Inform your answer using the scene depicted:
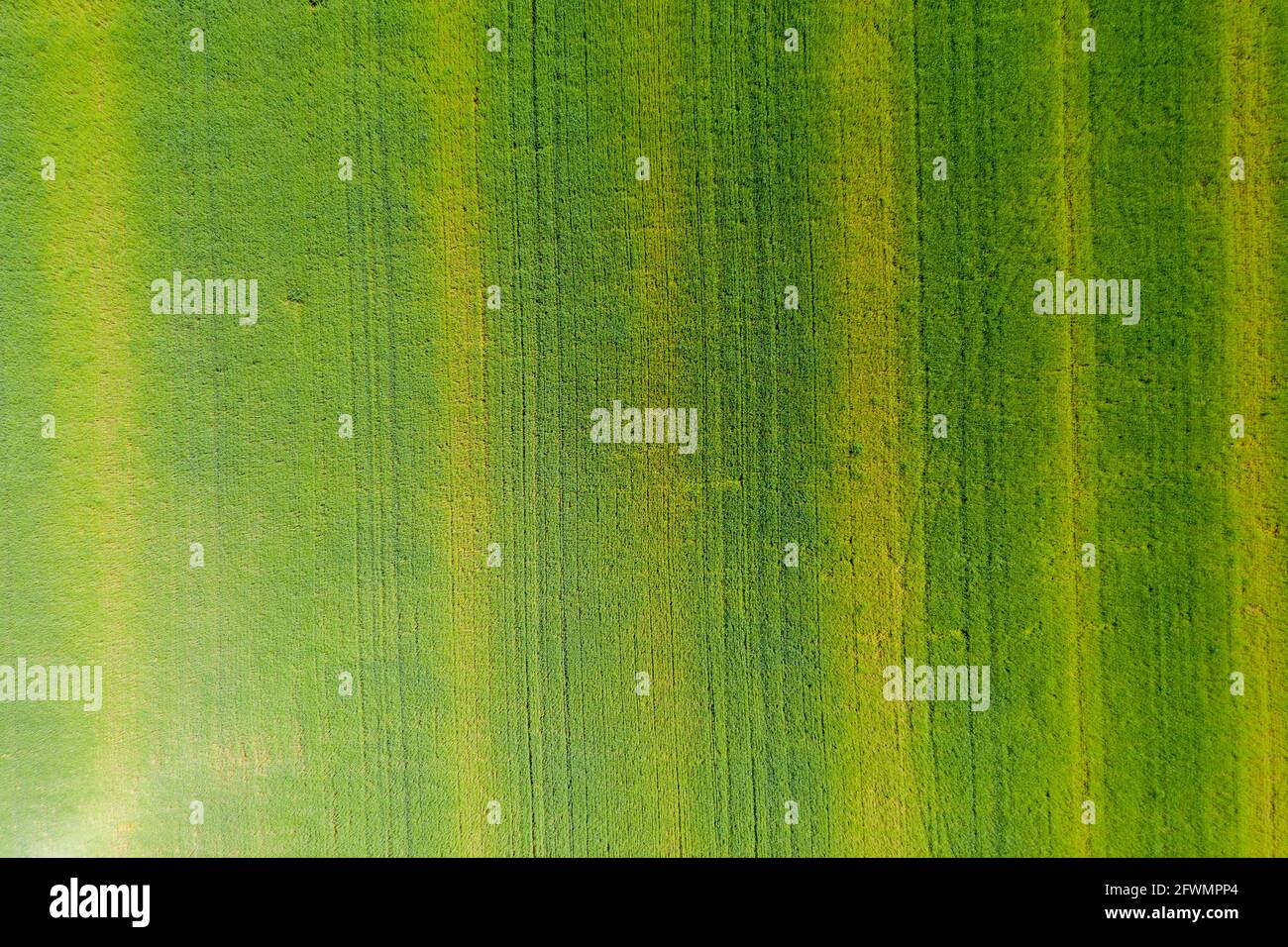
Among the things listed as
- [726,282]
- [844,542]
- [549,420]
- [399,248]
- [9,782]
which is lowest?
[9,782]

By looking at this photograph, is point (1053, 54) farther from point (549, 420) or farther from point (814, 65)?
point (549, 420)

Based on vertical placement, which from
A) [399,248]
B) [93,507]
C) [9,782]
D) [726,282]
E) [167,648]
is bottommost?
[9,782]

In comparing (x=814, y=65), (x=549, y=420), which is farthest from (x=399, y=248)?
(x=814, y=65)

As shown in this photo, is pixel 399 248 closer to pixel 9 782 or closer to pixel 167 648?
pixel 167 648

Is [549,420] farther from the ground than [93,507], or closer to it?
farther from the ground

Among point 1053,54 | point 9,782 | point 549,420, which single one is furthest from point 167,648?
point 1053,54

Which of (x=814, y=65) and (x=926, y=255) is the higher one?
(x=814, y=65)
